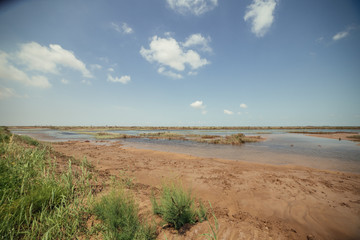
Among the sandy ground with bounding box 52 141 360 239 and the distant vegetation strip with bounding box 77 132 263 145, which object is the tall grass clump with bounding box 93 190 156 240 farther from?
the distant vegetation strip with bounding box 77 132 263 145

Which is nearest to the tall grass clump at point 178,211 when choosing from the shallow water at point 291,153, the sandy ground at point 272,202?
the sandy ground at point 272,202

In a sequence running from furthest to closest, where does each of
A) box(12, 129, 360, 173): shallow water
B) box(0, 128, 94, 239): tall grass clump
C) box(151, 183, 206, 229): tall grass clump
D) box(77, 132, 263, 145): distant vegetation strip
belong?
box(77, 132, 263, 145): distant vegetation strip
box(12, 129, 360, 173): shallow water
box(151, 183, 206, 229): tall grass clump
box(0, 128, 94, 239): tall grass clump

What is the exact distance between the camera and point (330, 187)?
6.26 m

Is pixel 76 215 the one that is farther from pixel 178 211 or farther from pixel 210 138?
pixel 210 138

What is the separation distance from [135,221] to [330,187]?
28.6ft

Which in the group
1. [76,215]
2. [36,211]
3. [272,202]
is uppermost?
[36,211]

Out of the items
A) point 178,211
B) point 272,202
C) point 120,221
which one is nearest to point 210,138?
point 272,202

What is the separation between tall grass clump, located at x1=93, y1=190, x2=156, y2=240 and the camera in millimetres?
2494

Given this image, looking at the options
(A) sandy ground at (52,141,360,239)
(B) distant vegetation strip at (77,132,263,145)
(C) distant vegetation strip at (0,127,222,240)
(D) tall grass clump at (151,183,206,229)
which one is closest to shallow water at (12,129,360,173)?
(A) sandy ground at (52,141,360,239)

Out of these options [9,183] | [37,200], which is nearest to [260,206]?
[37,200]

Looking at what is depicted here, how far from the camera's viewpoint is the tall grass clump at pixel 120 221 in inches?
98.2

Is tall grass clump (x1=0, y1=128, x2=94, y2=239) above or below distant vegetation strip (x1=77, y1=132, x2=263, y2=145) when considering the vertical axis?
above

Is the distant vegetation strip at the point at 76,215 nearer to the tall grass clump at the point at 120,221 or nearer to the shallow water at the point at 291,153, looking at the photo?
the tall grass clump at the point at 120,221

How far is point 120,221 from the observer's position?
2680 millimetres
